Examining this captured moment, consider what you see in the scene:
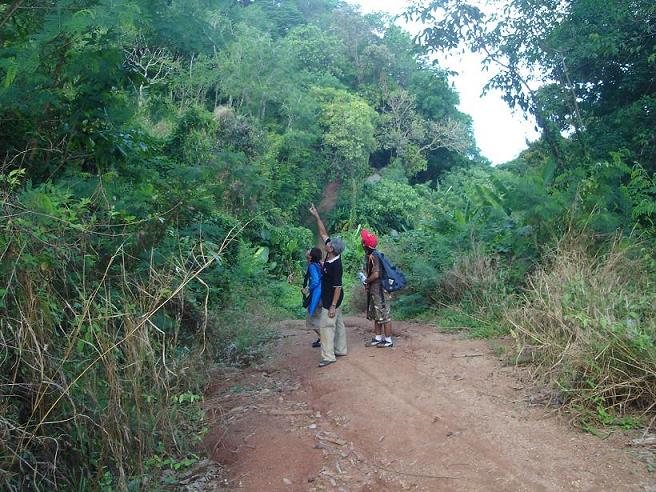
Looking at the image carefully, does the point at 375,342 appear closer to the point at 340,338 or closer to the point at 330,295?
the point at 340,338

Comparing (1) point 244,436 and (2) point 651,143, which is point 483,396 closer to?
(1) point 244,436

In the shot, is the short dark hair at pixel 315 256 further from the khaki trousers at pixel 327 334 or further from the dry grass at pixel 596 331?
the dry grass at pixel 596 331

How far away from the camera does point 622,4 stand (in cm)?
1120

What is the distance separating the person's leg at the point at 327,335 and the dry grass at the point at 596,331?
2257 millimetres

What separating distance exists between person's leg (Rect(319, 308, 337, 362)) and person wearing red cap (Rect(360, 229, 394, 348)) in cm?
87

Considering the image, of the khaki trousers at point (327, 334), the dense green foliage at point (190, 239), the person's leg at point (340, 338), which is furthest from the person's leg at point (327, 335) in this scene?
the dense green foliage at point (190, 239)

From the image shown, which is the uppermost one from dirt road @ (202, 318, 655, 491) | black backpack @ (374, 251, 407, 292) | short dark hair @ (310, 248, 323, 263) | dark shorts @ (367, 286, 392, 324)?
short dark hair @ (310, 248, 323, 263)

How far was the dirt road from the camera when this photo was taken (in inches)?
189

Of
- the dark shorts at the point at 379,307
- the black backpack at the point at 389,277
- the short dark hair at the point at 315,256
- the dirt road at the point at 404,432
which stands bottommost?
the dirt road at the point at 404,432

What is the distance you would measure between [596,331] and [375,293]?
3.26 meters

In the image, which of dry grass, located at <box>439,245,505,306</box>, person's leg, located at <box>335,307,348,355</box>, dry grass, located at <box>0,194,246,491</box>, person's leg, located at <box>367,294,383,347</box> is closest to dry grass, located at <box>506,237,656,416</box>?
dry grass, located at <box>439,245,505,306</box>

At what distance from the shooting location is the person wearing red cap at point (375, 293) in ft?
27.8

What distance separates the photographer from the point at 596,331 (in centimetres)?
602

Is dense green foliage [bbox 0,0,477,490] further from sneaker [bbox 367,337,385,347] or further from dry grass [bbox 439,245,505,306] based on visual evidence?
dry grass [bbox 439,245,505,306]
